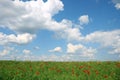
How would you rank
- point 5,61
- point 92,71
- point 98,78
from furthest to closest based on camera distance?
point 5,61
point 92,71
point 98,78

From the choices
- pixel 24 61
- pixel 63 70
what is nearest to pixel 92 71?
pixel 63 70

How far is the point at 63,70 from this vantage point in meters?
20.4

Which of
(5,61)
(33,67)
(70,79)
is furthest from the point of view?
(5,61)

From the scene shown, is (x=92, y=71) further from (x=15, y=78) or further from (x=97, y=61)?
(x=15, y=78)

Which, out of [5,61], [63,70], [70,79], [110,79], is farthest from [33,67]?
[110,79]

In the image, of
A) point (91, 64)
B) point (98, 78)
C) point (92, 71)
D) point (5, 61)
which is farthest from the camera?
point (5, 61)

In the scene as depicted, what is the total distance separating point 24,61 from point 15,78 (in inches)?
462

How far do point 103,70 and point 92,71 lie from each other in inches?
45.2

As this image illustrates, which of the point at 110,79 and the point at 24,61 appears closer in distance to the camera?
the point at 110,79

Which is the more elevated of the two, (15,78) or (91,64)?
(91,64)

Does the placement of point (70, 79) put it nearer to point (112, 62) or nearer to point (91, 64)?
point (91, 64)

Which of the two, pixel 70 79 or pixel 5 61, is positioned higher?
pixel 5 61

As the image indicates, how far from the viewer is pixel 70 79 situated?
52.0ft

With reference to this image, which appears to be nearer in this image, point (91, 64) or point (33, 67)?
point (33, 67)
